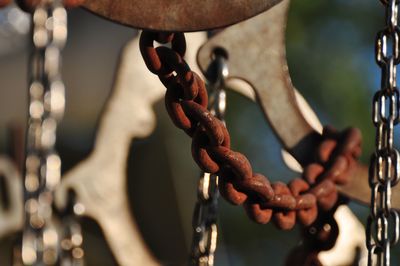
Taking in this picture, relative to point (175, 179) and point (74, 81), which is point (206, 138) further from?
point (74, 81)

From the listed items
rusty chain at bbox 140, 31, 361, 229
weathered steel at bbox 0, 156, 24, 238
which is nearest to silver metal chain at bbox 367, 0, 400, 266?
rusty chain at bbox 140, 31, 361, 229

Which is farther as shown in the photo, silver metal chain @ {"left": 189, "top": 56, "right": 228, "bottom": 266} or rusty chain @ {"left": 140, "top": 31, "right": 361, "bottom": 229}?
silver metal chain @ {"left": 189, "top": 56, "right": 228, "bottom": 266}

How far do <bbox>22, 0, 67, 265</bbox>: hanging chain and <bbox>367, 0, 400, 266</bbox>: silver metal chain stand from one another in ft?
1.32

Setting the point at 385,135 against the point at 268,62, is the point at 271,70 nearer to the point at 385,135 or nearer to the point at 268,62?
the point at 268,62

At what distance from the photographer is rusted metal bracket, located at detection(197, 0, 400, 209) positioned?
1503mm

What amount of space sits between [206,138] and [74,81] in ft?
11.2

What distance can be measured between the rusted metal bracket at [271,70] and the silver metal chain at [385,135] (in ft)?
1.27

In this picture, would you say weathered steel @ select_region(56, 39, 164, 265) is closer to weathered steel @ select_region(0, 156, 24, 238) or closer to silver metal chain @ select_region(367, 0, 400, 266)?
weathered steel @ select_region(0, 156, 24, 238)

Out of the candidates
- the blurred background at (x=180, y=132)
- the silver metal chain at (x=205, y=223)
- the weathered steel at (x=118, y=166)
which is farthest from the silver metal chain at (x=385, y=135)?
the blurred background at (x=180, y=132)

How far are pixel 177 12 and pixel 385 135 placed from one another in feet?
1.08

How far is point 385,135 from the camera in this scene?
1.11 m

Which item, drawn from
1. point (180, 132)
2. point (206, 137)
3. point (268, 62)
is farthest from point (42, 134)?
point (180, 132)

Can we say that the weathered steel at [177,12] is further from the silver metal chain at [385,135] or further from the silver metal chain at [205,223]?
the silver metal chain at [205,223]

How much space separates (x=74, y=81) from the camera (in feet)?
14.3
